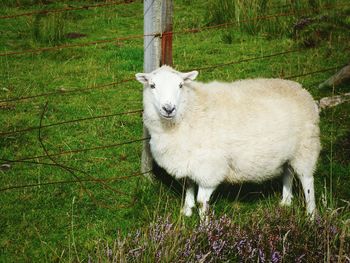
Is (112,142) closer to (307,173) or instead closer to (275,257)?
(307,173)

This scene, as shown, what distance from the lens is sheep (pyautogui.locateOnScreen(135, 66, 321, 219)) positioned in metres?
4.19

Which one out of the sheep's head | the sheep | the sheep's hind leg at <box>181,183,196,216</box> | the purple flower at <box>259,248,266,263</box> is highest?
the sheep's head

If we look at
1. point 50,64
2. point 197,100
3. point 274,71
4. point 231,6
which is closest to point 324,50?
point 274,71

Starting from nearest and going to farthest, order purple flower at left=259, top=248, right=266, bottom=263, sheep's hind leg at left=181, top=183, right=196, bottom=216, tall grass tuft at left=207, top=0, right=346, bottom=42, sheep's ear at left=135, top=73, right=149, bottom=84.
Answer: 1. purple flower at left=259, top=248, right=266, bottom=263
2. sheep's ear at left=135, top=73, right=149, bottom=84
3. sheep's hind leg at left=181, top=183, right=196, bottom=216
4. tall grass tuft at left=207, top=0, right=346, bottom=42

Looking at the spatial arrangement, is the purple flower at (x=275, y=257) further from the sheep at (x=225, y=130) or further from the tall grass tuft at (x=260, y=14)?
the tall grass tuft at (x=260, y=14)

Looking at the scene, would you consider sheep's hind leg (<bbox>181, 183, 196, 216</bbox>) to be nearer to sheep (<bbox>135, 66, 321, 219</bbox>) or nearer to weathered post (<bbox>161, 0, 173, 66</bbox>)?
sheep (<bbox>135, 66, 321, 219</bbox>)

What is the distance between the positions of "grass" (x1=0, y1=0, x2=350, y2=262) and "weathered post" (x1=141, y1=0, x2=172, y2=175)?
1.03m

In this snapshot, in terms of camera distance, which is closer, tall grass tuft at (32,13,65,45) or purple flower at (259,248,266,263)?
purple flower at (259,248,266,263)

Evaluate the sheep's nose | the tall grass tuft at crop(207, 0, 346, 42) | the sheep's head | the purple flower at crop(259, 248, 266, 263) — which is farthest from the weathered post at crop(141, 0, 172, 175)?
the tall grass tuft at crop(207, 0, 346, 42)

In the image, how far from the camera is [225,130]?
424 cm

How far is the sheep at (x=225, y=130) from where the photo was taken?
13.8 ft

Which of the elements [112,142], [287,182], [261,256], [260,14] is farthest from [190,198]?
[260,14]

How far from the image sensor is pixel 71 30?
31.7 feet

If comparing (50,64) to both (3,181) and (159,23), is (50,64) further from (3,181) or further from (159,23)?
(159,23)
